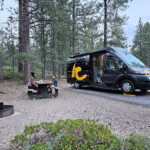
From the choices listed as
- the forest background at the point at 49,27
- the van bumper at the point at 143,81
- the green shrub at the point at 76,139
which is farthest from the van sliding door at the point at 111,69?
the green shrub at the point at 76,139

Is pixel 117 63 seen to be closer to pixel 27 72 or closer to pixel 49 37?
pixel 27 72

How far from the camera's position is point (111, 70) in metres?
7.89

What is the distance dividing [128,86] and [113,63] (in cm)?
162

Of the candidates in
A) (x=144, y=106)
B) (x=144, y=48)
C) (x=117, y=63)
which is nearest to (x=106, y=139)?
(x=144, y=106)

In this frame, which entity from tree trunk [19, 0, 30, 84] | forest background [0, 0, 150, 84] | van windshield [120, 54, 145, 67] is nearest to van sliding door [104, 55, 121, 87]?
van windshield [120, 54, 145, 67]

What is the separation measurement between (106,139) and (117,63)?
6239 millimetres

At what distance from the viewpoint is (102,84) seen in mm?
8648

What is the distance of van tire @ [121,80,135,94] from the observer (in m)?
6.96

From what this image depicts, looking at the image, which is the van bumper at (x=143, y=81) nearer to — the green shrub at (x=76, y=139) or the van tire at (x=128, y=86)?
the van tire at (x=128, y=86)

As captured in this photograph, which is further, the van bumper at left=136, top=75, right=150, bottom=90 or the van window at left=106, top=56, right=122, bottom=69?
the van window at left=106, top=56, right=122, bottom=69

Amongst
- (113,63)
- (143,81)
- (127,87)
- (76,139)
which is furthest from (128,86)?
(76,139)

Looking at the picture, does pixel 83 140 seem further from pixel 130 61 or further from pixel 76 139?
pixel 130 61

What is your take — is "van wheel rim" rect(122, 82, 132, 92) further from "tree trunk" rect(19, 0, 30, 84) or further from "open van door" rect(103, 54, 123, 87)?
"tree trunk" rect(19, 0, 30, 84)

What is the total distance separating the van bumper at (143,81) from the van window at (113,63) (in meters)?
1.25
